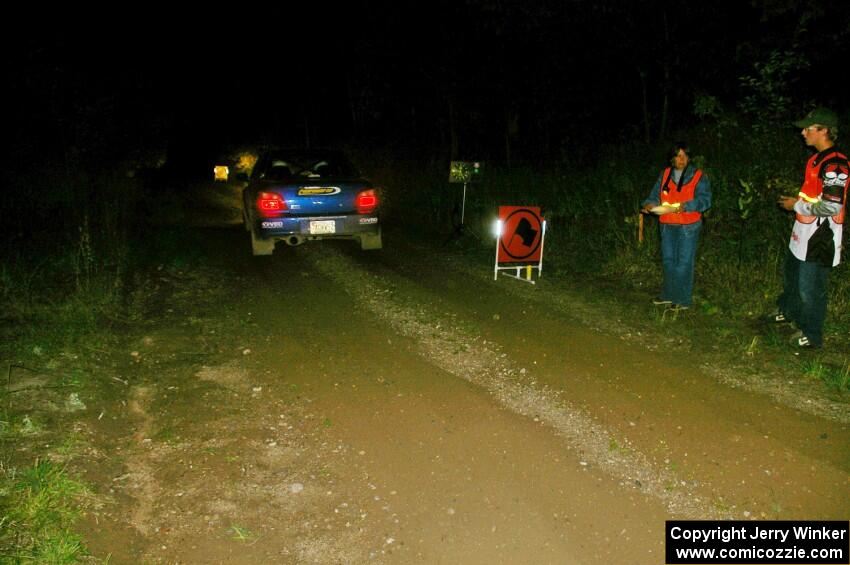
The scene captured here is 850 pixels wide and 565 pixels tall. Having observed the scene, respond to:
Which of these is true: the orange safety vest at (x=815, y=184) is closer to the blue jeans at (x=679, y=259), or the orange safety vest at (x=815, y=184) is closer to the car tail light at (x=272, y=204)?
the blue jeans at (x=679, y=259)

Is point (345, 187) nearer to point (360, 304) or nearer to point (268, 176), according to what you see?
point (268, 176)

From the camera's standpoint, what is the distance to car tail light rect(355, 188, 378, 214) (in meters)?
9.84

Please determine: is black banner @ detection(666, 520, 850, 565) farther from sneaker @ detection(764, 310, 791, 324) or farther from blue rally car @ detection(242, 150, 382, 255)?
blue rally car @ detection(242, 150, 382, 255)

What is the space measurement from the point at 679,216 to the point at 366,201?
495cm

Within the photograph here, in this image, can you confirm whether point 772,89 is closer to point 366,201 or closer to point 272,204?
point 366,201

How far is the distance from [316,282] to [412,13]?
13.0m

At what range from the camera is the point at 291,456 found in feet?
12.6

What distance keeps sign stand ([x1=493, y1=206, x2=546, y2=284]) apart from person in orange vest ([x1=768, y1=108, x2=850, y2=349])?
347 cm

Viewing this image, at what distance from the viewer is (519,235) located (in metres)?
8.54

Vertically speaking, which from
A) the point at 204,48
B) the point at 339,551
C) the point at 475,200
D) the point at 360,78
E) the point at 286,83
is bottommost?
the point at 339,551

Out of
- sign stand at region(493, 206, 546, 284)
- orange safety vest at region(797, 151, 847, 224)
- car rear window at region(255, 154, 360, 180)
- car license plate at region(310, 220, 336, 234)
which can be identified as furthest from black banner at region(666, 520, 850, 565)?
car rear window at region(255, 154, 360, 180)

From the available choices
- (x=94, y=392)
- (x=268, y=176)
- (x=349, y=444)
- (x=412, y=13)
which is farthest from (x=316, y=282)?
(x=412, y=13)

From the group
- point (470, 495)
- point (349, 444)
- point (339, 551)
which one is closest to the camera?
point (339, 551)

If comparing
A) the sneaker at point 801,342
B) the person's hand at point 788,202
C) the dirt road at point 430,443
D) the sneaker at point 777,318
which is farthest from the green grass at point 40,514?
the sneaker at point 777,318
